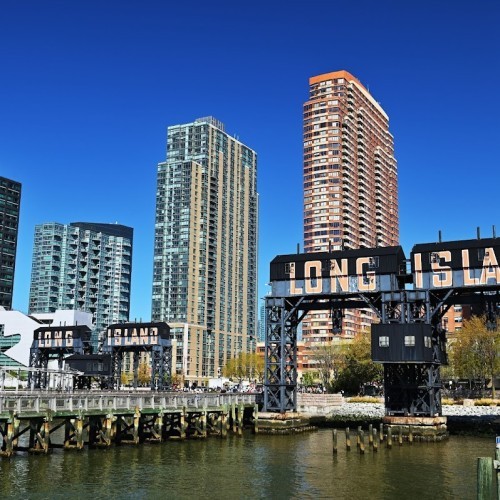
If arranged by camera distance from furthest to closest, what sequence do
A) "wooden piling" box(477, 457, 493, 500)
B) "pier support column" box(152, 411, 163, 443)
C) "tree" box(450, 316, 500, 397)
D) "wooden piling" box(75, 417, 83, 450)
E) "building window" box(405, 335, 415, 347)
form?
"tree" box(450, 316, 500, 397) → "building window" box(405, 335, 415, 347) → "pier support column" box(152, 411, 163, 443) → "wooden piling" box(75, 417, 83, 450) → "wooden piling" box(477, 457, 493, 500)

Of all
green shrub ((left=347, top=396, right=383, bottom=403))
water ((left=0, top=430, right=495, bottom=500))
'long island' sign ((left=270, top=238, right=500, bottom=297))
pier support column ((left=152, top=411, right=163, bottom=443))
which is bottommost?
water ((left=0, top=430, right=495, bottom=500))

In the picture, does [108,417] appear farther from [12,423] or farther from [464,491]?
[464,491]

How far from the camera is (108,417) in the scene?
5378 centimetres

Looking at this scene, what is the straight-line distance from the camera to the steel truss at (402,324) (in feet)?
201

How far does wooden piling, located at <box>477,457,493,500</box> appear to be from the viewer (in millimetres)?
18281

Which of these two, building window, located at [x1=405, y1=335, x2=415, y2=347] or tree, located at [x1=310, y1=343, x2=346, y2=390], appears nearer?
building window, located at [x1=405, y1=335, x2=415, y2=347]

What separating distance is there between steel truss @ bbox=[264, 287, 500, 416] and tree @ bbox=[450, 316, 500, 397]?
38327 millimetres

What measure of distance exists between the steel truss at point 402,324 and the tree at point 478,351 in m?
38.3

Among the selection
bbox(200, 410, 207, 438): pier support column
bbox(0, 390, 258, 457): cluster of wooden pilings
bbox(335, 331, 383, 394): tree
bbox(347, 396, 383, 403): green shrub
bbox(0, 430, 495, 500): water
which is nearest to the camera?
bbox(0, 430, 495, 500): water

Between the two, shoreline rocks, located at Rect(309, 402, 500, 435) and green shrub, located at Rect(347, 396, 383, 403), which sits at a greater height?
green shrub, located at Rect(347, 396, 383, 403)

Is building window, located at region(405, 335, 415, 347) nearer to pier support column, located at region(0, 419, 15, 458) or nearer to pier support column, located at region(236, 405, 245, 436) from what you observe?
pier support column, located at region(236, 405, 245, 436)

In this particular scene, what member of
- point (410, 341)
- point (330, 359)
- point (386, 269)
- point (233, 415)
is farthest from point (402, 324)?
point (330, 359)

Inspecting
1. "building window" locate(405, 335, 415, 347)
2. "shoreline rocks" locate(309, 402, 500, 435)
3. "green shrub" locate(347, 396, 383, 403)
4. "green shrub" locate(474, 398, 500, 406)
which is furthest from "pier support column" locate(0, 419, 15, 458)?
"green shrub" locate(474, 398, 500, 406)

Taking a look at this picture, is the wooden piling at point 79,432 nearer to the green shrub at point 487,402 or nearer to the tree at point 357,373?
the green shrub at point 487,402
